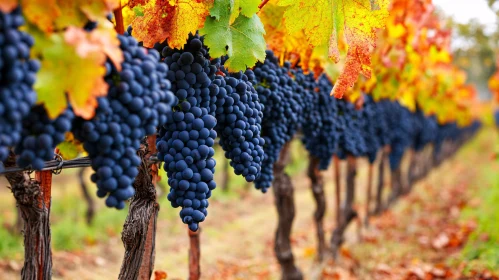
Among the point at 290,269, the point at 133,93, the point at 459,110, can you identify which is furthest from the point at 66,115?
the point at 459,110

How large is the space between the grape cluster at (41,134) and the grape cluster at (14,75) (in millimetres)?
68

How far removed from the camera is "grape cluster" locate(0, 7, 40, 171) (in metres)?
1.04

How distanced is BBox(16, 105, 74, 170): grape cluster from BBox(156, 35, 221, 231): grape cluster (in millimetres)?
460

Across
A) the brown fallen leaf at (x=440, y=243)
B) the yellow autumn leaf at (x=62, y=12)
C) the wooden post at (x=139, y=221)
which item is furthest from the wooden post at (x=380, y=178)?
the yellow autumn leaf at (x=62, y=12)

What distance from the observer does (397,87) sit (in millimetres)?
4594

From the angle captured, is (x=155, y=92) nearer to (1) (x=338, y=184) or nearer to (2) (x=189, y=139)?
(2) (x=189, y=139)

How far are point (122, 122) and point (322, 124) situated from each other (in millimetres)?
2344

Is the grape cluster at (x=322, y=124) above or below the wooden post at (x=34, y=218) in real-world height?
above

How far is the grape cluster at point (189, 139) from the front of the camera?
1582 millimetres

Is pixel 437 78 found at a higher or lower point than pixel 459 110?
lower

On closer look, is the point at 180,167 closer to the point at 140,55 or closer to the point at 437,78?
the point at 140,55

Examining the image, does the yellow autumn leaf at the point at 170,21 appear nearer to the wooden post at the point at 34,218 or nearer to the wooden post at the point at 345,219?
the wooden post at the point at 34,218

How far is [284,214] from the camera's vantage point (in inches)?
156

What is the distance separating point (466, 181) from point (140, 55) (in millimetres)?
13503
